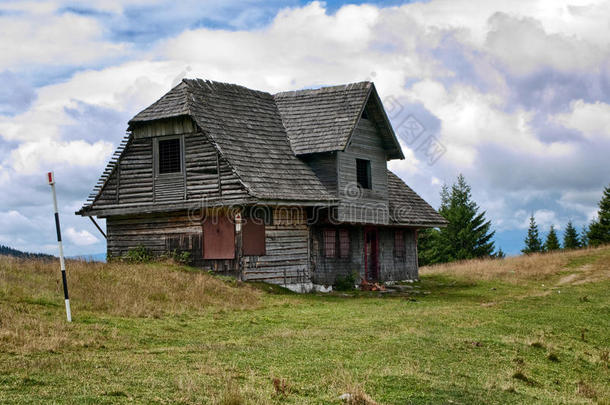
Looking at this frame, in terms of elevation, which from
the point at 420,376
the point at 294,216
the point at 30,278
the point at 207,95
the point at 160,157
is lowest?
the point at 420,376

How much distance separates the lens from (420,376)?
11062mm

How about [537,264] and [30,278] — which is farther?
[537,264]

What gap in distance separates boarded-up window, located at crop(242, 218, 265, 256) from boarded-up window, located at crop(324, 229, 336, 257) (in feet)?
12.9

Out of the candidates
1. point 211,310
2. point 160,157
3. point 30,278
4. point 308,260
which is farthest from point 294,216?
point 30,278

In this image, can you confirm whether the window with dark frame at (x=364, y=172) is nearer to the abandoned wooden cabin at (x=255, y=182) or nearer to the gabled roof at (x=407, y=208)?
the abandoned wooden cabin at (x=255, y=182)

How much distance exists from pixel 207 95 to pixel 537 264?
22.2 meters

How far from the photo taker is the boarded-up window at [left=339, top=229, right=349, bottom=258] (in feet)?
103

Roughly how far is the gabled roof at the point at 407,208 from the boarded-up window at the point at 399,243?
Result: 124 cm

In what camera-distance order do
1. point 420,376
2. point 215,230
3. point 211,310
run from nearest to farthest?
1. point 420,376
2. point 211,310
3. point 215,230

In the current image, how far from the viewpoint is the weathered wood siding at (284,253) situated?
89.9ft

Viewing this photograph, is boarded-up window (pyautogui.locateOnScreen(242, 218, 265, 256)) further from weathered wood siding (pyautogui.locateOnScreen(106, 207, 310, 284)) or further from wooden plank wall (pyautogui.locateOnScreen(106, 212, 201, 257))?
wooden plank wall (pyautogui.locateOnScreen(106, 212, 201, 257))

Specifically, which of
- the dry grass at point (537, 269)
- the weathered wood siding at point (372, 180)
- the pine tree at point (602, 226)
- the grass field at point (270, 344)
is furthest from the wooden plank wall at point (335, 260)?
the pine tree at point (602, 226)

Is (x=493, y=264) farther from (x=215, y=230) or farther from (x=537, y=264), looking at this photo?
(x=215, y=230)

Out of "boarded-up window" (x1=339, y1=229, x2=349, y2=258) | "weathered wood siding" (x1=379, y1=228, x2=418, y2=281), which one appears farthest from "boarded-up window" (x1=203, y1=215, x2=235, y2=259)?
"weathered wood siding" (x1=379, y1=228, x2=418, y2=281)
